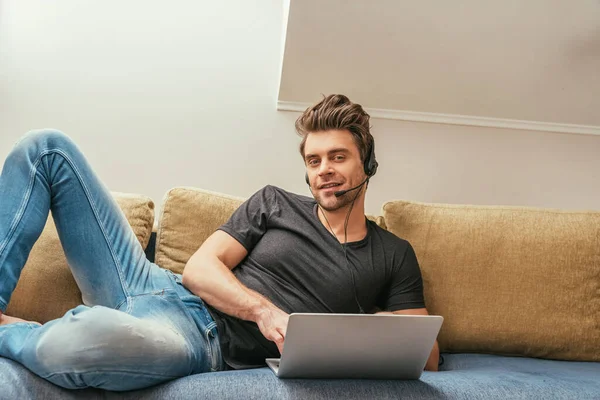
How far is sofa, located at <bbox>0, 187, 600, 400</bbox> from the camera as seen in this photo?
1569 millimetres

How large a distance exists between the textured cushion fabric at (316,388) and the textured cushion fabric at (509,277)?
362mm

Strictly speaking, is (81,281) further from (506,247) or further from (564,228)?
(564,228)

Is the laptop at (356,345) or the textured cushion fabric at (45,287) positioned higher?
the laptop at (356,345)

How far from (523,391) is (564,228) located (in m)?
0.78

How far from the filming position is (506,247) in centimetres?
178

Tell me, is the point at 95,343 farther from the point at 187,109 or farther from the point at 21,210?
the point at 187,109

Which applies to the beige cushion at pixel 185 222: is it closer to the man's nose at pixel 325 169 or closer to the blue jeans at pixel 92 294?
the blue jeans at pixel 92 294

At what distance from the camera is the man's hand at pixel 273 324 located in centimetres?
→ 123

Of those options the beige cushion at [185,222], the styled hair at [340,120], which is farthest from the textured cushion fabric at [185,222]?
the styled hair at [340,120]

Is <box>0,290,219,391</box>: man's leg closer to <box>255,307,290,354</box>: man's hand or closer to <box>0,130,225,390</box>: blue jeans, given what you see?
<box>0,130,225,390</box>: blue jeans

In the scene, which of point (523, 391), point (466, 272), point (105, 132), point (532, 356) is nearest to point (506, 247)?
point (466, 272)

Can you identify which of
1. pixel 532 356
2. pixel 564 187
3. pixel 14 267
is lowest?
pixel 532 356

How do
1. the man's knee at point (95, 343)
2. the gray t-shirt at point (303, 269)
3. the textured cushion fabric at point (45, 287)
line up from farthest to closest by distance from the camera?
the textured cushion fabric at point (45, 287), the gray t-shirt at point (303, 269), the man's knee at point (95, 343)

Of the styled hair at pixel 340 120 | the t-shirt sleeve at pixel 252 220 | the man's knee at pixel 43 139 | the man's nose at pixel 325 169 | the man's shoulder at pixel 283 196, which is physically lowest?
the t-shirt sleeve at pixel 252 220
